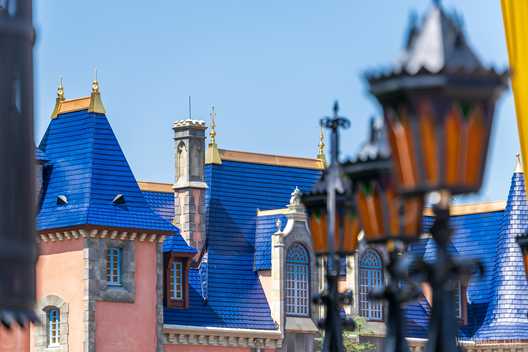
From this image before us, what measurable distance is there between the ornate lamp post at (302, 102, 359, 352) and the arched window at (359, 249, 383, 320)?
39.0 metres

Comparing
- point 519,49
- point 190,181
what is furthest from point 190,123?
point 519,49

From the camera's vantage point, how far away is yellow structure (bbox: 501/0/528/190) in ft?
67.0

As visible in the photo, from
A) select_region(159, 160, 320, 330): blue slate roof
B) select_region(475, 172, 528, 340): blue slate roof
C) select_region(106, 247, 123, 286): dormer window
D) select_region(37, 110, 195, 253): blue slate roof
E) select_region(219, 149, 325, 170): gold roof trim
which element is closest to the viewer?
select_region(37, 110, 195, 253): blue slate roof

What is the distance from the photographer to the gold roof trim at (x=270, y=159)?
58875 mm

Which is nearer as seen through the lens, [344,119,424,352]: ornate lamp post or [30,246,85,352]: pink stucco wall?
[344,119,424,352]: ornate lamp post

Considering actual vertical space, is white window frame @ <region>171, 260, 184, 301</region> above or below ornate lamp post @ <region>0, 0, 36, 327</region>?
above

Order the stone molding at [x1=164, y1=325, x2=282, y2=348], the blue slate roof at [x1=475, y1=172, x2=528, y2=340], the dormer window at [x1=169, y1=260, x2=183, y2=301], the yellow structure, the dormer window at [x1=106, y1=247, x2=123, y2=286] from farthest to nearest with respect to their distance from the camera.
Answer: the blue slate roof at [x1=475, y1=172, x2=528, y2=340] < the dormer window at [x1=169, y1=260, x2=183, y2=301] < the stone molding at [x1=164, y1=325, x2=282, y2=348] < the dormer window at [x1=106, y1=247, x2=123, y2=286] < the yellow structure

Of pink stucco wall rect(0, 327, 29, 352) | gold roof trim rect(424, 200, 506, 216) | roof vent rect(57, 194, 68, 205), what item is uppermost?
gold roof trim rect(424, 200, 506, 216)

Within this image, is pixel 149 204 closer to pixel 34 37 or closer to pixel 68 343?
pixel 68 343

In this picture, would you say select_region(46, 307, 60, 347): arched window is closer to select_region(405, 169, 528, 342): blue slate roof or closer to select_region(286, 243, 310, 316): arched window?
select_region(286, 243, 310, 316): arched window

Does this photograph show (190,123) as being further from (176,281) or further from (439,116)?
(439,116)

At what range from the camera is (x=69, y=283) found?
164ft

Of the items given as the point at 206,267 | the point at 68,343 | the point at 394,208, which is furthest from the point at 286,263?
the point at 394,208

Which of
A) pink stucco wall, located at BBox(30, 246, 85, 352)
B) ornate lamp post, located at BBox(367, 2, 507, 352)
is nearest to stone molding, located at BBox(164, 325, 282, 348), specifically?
pink stucco wall, located at BBox(30, 246, 85, 352)
